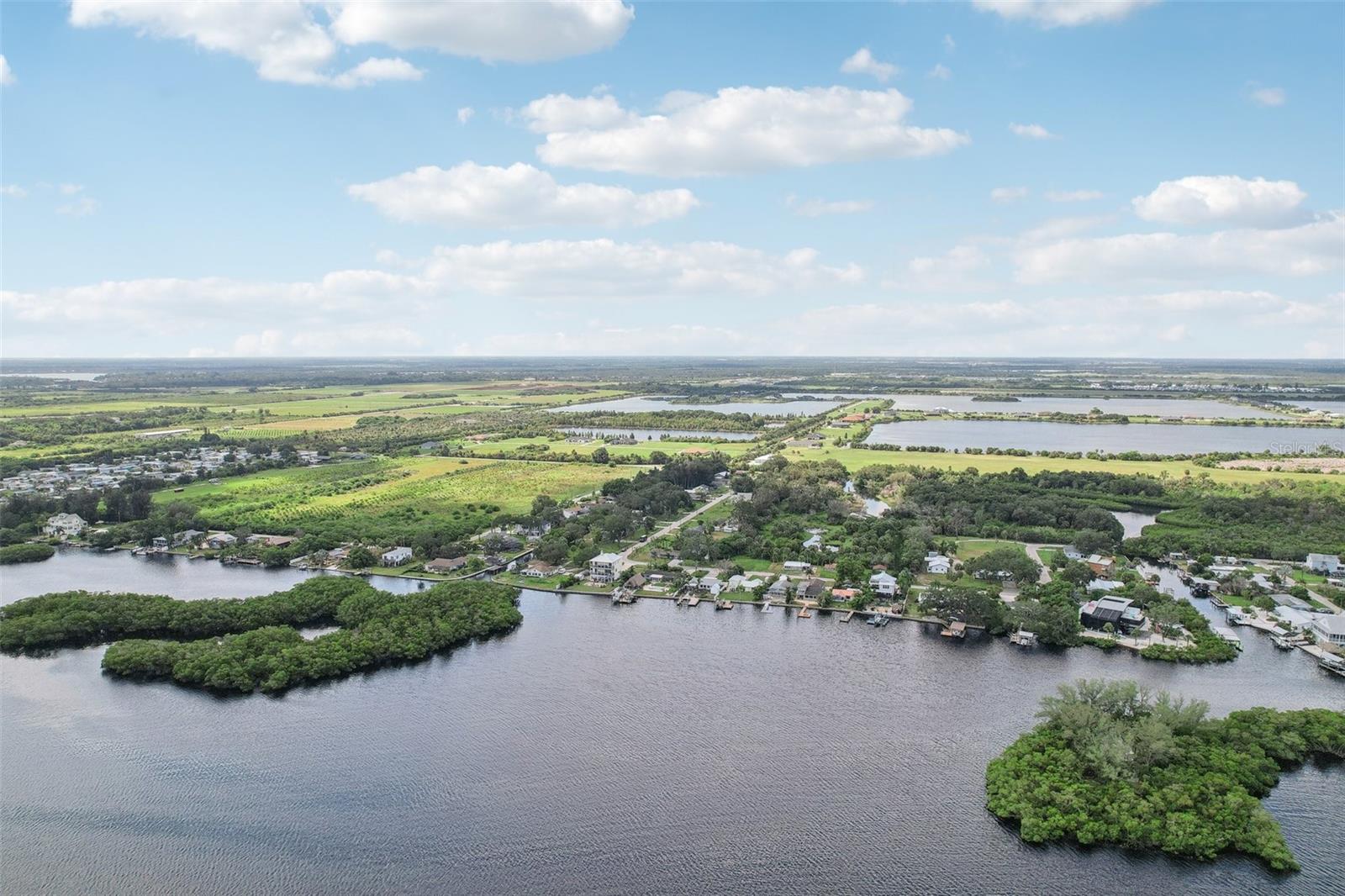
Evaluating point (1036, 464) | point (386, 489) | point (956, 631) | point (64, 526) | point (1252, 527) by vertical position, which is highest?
point (1036, 464)

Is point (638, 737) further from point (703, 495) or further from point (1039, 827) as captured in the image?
point (703, 495)

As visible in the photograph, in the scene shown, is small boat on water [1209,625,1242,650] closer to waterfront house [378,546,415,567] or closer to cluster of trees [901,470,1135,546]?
cluster of trees [901,470,1135,546]

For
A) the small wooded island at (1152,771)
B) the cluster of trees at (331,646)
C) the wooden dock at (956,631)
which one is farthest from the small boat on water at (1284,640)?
the cluster of trees at (331,646)

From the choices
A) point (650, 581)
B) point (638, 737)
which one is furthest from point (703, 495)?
point (638, 737)

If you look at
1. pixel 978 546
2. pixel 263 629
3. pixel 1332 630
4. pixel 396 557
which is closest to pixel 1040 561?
pixel 978 546

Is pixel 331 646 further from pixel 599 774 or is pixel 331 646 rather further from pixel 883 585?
pixel 883 585

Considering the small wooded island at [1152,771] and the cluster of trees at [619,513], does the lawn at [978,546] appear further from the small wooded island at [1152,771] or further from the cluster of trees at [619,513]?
the small wooded island at [1152,771]

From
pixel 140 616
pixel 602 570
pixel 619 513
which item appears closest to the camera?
pixel 140 616

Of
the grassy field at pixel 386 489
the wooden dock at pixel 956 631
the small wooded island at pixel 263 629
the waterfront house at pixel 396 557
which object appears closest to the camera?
the small wooded island at pixel 263 629
